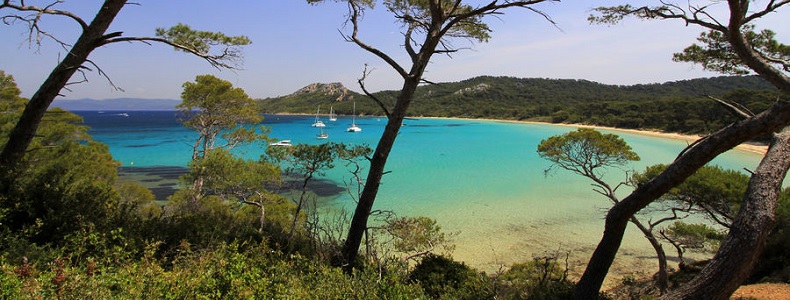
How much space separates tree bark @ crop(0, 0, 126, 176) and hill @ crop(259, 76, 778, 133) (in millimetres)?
31335

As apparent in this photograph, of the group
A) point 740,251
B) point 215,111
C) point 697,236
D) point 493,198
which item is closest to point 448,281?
point 740,251

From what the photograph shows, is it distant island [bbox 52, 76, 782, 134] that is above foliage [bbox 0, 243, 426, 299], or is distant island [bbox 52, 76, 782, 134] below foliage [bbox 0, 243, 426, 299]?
above

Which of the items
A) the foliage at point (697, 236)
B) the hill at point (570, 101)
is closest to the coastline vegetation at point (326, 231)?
the foliage at point (697, 236)

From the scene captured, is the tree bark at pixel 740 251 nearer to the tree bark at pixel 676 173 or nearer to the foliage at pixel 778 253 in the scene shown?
the tree bark at pixel 676 173

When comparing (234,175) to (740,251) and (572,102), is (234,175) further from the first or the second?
(572,102)

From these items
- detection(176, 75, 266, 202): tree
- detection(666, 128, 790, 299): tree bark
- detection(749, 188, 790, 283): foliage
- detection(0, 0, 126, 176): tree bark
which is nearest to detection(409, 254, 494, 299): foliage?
detection(666, 128, 790, 299): tree bark

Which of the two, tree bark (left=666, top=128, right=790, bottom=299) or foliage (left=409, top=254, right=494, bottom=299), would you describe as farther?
foliage (left=409, top=254, right=494, bottom=299)

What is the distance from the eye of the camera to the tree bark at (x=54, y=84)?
3.59m

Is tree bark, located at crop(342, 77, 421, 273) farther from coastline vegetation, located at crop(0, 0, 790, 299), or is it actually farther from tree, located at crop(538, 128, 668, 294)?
tree, located at crop(538, 128, 668, 294)

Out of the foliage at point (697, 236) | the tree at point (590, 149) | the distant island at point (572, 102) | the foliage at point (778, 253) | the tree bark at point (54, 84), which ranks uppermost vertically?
the distant island at point (572, 102)

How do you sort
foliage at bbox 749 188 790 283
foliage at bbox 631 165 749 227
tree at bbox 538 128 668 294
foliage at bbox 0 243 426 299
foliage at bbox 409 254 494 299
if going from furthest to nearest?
tree at bbox 538 128 668 294 → foliage at bbox 631 165 749 227 → foliage at bbox 749 188 790 283 → foliage at bbox 409 254 494 299 → foliage at bbox 0 243 426 299

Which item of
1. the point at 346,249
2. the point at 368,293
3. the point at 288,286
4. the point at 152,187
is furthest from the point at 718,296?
the point at 152,187

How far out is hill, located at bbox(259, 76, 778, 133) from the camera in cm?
4316

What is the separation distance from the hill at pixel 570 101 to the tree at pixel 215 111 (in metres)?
21.9
